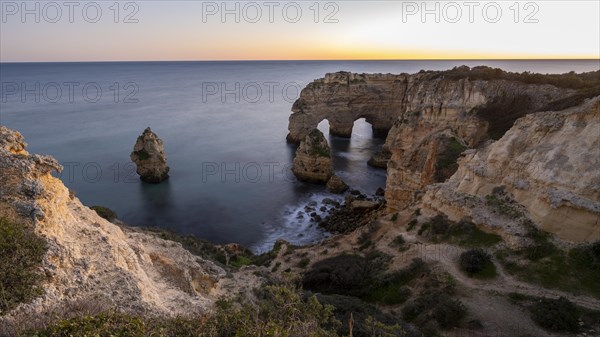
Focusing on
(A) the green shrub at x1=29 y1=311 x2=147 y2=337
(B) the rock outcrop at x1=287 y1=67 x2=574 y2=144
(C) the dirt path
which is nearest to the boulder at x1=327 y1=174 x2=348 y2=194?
(B) the rock outcrop at x1=287 y1=67 x2=574 y2=144

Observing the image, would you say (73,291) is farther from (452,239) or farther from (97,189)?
(97,189)

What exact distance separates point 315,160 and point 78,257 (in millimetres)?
35070

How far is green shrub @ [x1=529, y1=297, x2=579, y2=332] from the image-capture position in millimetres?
12281

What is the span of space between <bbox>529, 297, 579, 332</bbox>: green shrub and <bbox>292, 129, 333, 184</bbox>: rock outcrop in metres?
31.1

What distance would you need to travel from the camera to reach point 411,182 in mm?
30859

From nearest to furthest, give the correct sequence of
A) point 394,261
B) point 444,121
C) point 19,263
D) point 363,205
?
point 19,263 < point 394,261 < point 363,205 < point 444,121

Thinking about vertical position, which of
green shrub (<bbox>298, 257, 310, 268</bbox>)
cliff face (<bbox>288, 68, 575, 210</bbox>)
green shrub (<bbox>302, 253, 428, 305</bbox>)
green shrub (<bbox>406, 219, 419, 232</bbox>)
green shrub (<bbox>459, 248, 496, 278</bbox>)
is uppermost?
cliff face (<bbox>288, 68, 575, 210</bbox>)

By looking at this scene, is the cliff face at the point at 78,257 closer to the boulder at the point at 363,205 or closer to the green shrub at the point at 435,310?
the green shrub at the point at 435,310

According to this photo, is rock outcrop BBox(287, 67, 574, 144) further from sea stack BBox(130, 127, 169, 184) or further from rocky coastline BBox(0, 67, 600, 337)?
sea stack BBox(130, 127, 169, 184)

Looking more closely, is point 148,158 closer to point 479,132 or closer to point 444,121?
point 444,121

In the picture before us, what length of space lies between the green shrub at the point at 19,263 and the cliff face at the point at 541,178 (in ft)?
61.2

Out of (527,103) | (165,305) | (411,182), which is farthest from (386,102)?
(165,305)

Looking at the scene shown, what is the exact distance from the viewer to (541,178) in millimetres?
18438

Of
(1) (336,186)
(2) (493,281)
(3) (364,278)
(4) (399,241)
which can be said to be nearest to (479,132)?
(1) (336,186)
